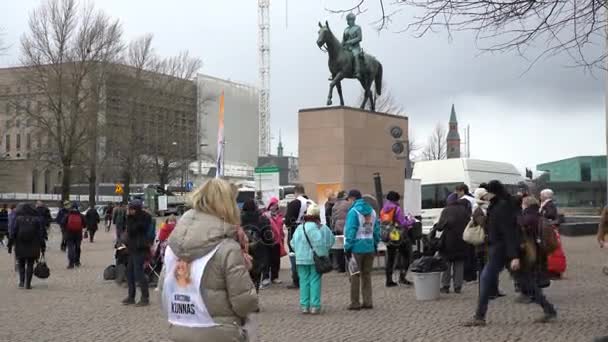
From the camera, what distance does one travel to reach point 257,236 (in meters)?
12.5

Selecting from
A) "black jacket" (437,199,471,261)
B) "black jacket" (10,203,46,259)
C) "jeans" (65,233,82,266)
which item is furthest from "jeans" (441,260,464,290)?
"jeans" (65,233,82,266)

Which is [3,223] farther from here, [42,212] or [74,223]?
[42,212]

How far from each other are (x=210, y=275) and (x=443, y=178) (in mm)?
19512

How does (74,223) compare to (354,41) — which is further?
(354,41)

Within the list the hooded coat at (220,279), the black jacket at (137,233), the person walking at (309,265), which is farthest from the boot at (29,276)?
the hooded coat at (220,279)

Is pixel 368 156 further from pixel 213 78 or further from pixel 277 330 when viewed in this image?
pixel 213 78

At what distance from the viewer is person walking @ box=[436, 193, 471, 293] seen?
1308 centimetres

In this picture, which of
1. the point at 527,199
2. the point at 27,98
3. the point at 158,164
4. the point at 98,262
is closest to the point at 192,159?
the point at 158,164

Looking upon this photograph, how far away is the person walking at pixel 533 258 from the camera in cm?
998

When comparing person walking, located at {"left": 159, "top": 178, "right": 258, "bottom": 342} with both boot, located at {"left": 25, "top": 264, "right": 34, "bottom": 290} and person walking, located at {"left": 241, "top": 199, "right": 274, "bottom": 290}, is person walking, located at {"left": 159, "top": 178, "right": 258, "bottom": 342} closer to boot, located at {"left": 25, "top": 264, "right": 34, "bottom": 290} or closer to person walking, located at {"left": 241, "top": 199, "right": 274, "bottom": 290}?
person walking, located at {"left": 241, "top": 199, "right": 274, "bottom": 290}

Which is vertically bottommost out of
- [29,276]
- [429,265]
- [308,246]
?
[29,276]

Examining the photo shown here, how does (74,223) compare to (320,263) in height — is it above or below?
above

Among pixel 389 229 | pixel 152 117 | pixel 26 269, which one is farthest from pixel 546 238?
pixel 152 117

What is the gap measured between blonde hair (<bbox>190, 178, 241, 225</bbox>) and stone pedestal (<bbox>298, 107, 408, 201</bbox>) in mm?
22460
